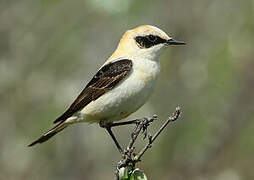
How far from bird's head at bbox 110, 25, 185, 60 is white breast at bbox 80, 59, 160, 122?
0.13 metres

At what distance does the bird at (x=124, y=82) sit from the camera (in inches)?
214

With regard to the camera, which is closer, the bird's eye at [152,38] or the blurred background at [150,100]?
the bird's eye at [152,38]

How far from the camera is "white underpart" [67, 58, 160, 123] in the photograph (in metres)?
5.39

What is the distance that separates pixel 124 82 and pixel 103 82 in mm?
299

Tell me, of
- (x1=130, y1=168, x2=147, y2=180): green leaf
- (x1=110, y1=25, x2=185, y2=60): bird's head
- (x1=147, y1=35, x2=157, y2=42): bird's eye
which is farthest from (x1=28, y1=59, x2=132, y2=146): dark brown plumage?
(x1=130, y1=168, x2=147, y2=180): green leaf

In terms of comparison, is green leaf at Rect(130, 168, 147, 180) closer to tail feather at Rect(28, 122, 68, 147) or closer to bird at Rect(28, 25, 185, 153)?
bird at Rect(28, 25, 185, 153)

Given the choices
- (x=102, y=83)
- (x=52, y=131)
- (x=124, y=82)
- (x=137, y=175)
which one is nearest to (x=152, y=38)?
(x=124, y=82)

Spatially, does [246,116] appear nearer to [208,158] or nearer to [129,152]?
[208,158]

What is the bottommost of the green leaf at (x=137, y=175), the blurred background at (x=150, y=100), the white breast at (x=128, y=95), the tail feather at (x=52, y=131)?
the green leaf at (x=137, y=175)

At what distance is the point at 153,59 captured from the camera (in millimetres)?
5656

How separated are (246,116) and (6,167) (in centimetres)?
376

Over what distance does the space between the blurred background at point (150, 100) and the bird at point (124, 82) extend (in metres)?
2.29

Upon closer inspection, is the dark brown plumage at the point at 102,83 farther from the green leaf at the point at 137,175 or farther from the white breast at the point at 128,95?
Result: the green leaf at the point at 137,175

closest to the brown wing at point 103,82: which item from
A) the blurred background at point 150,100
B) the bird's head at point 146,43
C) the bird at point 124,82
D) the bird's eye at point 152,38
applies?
the bird at point 124,82
